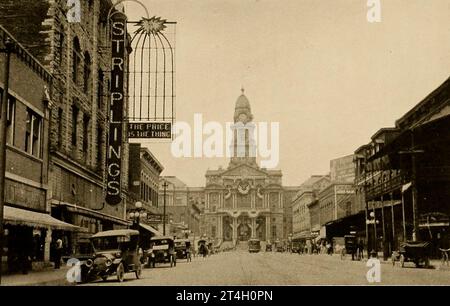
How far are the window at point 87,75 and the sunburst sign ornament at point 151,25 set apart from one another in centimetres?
908

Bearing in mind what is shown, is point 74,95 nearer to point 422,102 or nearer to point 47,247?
point 47,247

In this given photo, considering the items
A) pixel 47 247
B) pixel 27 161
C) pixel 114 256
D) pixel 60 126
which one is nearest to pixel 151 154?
pixel 60 126

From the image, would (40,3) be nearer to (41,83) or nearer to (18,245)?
(41,83)

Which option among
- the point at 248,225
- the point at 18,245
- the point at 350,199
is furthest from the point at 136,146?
the point at 248,225

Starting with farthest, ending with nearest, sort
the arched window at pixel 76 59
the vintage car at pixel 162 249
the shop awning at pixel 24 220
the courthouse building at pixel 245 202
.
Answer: the courthouse building at pixel 245 202 → the vintage car at pixel 162 249 → the arched window at pixel 76 59 → the shop awning at pixel 24 220

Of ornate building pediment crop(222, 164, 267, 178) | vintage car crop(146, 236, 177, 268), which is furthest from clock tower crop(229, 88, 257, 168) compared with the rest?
ornate building pediment crop(222, 164, 267, 178)

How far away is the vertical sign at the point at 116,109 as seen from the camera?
90.5ft

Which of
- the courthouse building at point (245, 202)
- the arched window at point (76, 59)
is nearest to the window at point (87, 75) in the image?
the arched window at point (76, 59)

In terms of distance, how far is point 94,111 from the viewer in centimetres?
3253

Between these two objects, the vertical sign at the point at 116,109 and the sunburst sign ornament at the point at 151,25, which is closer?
the sunburst sign ornament at the point at 151,25

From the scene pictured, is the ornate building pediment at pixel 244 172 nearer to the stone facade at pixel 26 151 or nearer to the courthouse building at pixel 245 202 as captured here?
the courthouse building at pixel 245 202
